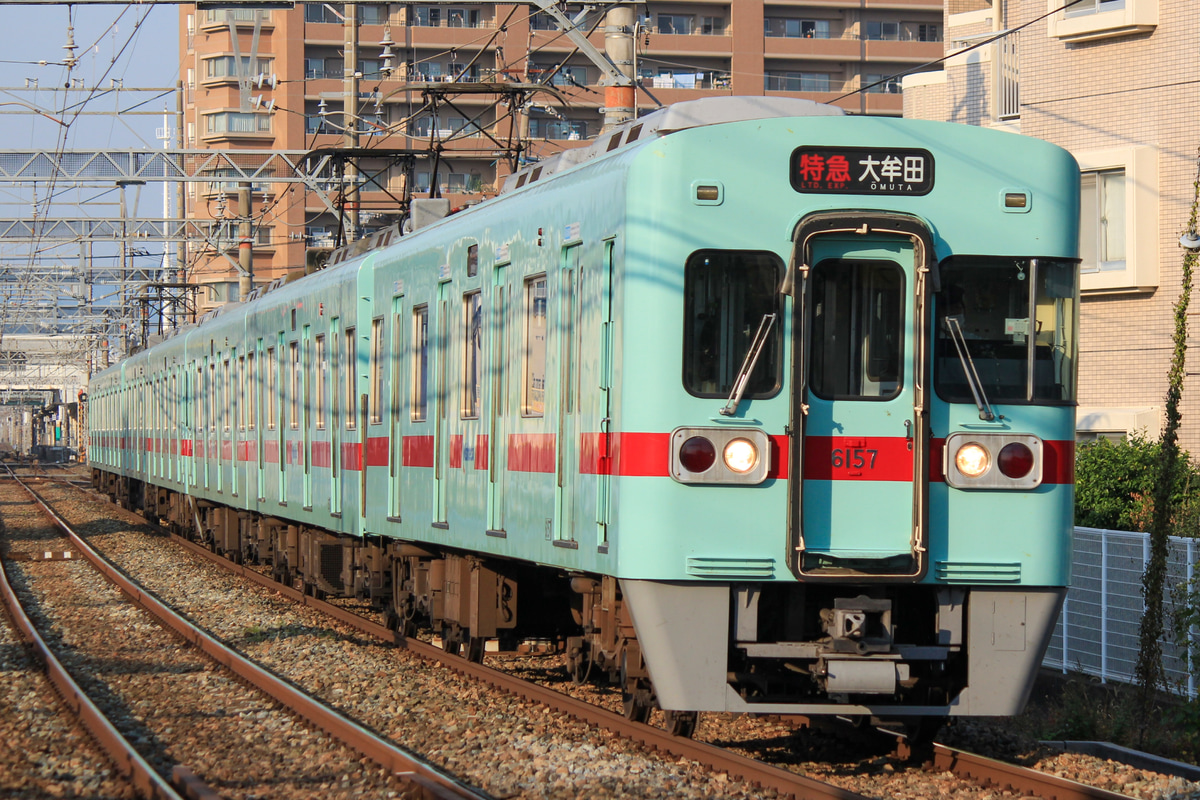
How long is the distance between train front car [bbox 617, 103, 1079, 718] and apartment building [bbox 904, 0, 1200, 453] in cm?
861

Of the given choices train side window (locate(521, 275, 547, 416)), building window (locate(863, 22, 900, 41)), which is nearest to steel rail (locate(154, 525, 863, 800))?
train side window (locate(521, 275, 547, 416))

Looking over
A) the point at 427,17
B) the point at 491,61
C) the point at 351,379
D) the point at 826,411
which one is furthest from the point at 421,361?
the point at 491,61

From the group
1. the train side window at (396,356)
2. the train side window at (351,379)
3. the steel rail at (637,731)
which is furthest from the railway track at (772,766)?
the train side window at (351,379)

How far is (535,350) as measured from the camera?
8.48 meters

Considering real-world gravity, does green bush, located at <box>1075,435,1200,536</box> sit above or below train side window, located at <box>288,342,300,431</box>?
below

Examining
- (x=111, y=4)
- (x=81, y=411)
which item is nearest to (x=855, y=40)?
(x=81, y=411)

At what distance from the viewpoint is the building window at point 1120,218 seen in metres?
15.6

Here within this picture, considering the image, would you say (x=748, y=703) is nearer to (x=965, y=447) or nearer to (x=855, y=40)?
(x=965, y=447)

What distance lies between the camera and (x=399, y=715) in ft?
29.6

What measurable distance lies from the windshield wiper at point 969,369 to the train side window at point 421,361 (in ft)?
15.2

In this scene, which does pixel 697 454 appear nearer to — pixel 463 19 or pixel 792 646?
pixel 792 646

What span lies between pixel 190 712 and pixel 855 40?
60.2 m

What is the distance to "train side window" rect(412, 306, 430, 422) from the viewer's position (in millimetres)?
10734

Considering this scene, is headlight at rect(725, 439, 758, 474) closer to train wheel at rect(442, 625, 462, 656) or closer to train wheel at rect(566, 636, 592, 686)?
train wheel at rect(566, 636, 592, 686)
